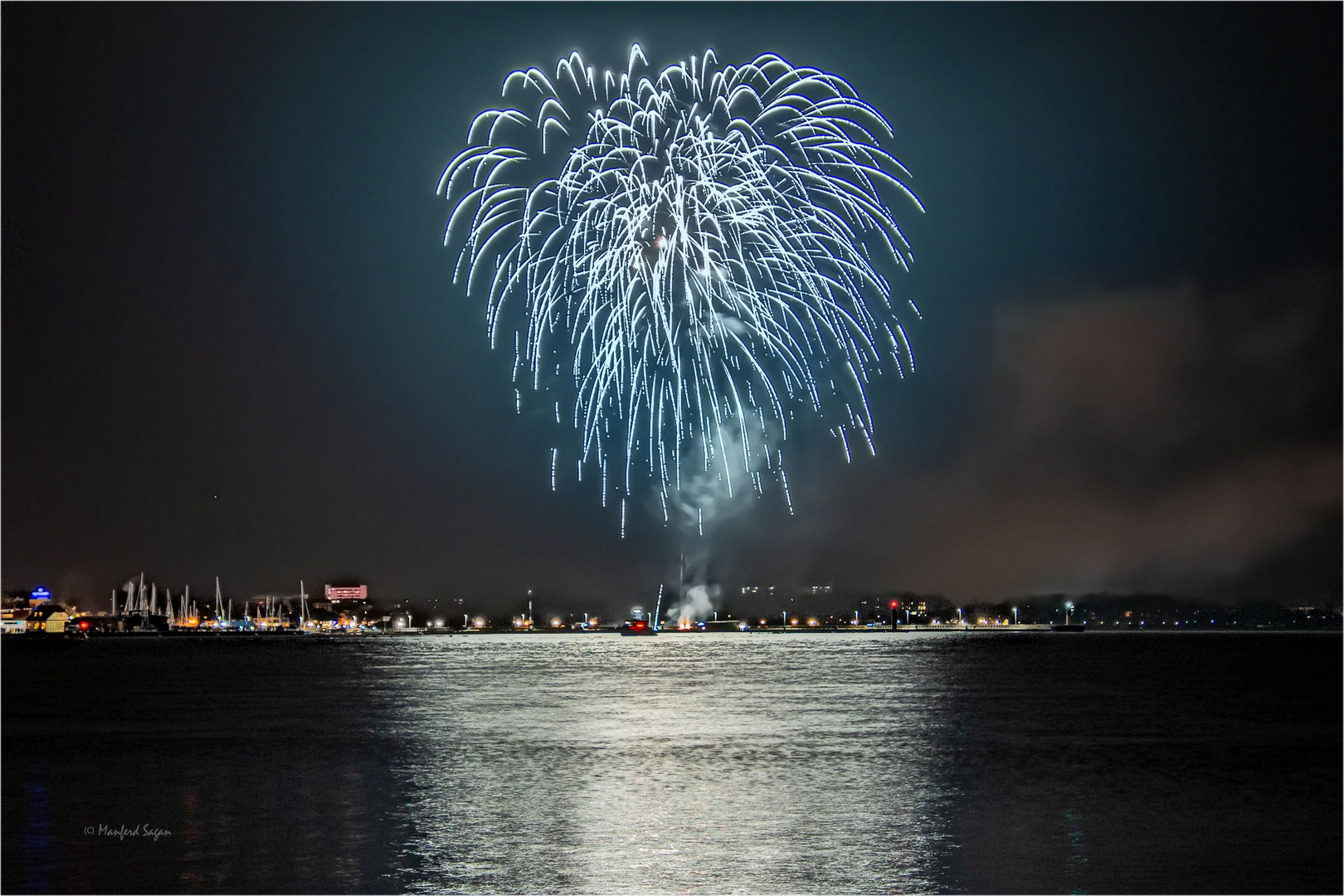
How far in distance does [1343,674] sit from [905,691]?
1723 inches

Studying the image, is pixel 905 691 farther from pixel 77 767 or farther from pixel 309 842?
pixel 309 842

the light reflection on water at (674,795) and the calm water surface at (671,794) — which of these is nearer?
the light reflection on water at (674,795)

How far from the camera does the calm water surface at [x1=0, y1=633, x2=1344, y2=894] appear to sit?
15.3 m

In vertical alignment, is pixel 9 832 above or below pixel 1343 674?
above

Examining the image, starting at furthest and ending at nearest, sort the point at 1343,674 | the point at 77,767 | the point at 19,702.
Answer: the point at 1343,674 < the point at 19,702 < the point at 77,767

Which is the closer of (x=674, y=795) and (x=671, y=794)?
(x=674, y=795)

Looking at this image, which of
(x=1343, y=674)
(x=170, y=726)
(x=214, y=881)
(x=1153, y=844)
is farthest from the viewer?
(x=1343, y=674)

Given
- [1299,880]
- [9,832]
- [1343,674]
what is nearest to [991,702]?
[1299,880]

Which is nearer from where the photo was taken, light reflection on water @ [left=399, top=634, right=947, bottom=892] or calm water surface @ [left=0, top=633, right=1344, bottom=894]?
light reflection on water @ [left=399, top=634, right=947, bottom=892]

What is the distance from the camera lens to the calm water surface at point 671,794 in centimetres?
1530

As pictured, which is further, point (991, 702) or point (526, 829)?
point (991, 702)

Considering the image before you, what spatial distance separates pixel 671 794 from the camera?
70.6 feet

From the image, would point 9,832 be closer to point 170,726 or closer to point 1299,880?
point 1299,880

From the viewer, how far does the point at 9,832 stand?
17.8 m
